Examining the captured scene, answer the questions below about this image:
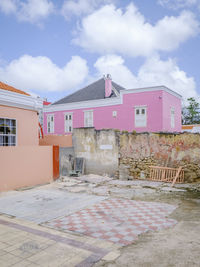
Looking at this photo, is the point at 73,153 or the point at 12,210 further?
the point at 73,153

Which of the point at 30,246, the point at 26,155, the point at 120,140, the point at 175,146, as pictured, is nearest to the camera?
the point at 30,246

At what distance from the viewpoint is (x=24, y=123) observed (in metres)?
12.0

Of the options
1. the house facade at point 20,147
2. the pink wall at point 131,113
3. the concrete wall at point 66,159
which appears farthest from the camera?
the pink wall at point 131,113

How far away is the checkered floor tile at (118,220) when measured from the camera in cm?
505

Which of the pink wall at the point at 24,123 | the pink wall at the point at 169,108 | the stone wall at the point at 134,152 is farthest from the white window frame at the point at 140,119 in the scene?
the pink wall at the point at 24,123

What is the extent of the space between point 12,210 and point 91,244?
3.31 m

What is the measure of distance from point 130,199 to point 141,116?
1044 cm

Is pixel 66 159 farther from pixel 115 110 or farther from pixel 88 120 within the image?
pixel 88 120

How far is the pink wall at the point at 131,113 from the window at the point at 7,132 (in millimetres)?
9275

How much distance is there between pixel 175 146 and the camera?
11859 millimetres

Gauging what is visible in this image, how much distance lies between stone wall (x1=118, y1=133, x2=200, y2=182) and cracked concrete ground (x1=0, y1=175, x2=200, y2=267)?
88cm

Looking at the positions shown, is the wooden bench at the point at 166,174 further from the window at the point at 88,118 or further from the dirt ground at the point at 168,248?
the window at the point at 88,118

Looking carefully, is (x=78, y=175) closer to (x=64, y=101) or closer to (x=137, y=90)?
(x=137, y=90)

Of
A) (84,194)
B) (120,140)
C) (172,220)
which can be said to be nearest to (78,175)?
(120,140)
